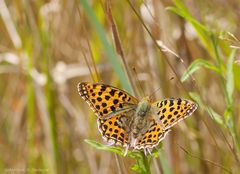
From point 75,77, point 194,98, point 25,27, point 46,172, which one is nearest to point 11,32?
point 25,27

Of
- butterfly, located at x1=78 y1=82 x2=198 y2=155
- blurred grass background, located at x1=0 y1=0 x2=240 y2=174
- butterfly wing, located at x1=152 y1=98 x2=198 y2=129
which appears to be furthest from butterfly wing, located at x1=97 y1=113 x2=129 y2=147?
blurred grass background, located at x1=0 y1=0 x2=240 y2=174

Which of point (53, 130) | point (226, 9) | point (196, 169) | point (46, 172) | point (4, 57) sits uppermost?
point (4, 57)

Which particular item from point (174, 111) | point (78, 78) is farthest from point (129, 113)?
point (78, 78)

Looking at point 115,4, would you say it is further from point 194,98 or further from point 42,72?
point 194,98

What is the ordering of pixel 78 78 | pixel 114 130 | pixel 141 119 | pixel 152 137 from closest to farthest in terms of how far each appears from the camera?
pixel 152 137 < pixel 114 130 < pixel 141 119 < pixel 78 78

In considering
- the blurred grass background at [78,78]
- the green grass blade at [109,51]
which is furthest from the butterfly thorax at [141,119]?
the blurred grass background at [78,78]

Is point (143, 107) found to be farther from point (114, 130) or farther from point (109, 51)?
point (109, 51)
